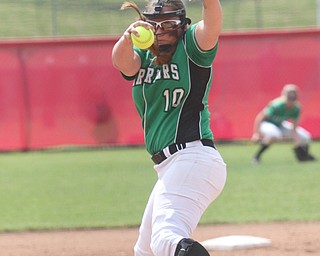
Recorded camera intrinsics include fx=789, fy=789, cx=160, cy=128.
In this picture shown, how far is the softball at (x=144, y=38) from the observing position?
412 cm

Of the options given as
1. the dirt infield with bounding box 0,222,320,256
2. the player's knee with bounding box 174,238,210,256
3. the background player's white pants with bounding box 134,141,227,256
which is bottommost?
the dirt infield with bounding box 0,222,320,256

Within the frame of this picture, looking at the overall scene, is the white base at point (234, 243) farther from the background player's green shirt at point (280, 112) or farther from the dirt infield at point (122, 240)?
the background player's green shirt at point (280, 112)

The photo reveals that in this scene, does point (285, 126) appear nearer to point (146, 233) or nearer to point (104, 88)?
point (104, 88)

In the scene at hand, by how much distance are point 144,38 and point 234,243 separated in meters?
3.04

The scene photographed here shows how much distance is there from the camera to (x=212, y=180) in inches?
169

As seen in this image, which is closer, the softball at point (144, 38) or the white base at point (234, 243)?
the softball at point (144, 38)

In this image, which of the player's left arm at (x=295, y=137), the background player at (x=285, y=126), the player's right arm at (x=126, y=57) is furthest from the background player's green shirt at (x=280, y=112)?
the player's right arm at (x=126, y=57)

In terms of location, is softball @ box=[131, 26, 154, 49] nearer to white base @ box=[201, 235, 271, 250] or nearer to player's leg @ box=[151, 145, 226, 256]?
player's leg @ box=[151, 145, 226, 256]

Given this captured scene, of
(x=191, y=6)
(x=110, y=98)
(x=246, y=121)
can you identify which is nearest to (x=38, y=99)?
(x=110, y=98)

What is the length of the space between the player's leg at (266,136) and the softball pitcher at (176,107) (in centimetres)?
856

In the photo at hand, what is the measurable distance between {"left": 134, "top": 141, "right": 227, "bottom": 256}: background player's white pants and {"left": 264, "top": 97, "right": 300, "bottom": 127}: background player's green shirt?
31.5ft

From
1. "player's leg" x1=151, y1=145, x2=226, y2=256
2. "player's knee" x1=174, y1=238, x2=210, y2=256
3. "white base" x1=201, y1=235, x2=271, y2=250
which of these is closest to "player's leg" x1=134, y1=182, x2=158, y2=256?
"player's leg" x1=151, y1=145, x2=226, y2=256

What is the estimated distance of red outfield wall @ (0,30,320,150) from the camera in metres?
15.8

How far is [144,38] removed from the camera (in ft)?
13.5
